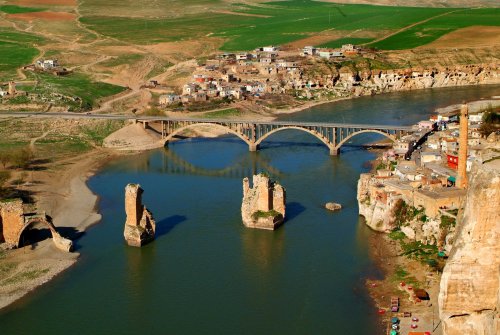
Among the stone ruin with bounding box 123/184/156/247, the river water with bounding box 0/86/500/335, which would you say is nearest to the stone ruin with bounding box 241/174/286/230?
the river water with bounding box 0/86/500/335

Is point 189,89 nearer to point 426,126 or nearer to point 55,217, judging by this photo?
point 426,126

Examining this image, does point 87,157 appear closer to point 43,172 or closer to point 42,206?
point 43,172

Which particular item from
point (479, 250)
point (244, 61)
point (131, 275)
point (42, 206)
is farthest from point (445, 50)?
point (479, 250)

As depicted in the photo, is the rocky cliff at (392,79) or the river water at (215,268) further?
the rocky cliff at (392,79)

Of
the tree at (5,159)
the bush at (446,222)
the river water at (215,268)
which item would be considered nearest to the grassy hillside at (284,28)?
the tree at (5,159)

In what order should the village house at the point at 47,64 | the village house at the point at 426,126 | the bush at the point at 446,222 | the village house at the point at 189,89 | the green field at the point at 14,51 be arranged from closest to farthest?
1. the bush at the point at 446,222
2. the village house at the point at 426,126
3. the village house at the point at 189,89
4. the green field at the point at 14,51
5. the village house at the point at 47,64

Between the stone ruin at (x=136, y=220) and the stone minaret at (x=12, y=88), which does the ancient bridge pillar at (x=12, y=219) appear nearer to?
the stone ruin at (x=136, y=220)
